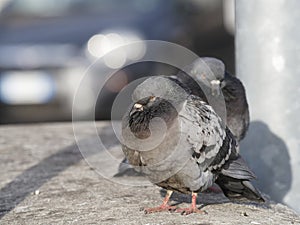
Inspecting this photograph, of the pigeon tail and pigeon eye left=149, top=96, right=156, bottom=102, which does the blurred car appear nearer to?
the pigeon tail

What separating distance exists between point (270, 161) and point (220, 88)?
1.87 ft

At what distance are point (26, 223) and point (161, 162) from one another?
817 millimetres

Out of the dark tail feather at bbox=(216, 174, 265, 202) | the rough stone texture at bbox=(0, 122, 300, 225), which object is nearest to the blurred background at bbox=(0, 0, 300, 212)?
the rough stone texture at bbox=(0, 122, 300, 225)

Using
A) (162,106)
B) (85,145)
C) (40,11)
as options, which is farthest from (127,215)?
(40,11)

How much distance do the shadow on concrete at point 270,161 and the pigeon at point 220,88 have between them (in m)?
0.11

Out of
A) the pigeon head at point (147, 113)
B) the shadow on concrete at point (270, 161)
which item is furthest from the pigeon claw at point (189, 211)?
the shadow on concrete at point (270, 161)

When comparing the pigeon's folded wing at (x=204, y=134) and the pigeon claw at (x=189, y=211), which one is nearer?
the pigeon's folded wing at (x=204, y=134)

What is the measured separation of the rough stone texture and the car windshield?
4.13 m

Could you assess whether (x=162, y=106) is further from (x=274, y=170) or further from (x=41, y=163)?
(x=41, y=163)

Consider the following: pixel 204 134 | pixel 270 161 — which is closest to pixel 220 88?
pixel 270 161

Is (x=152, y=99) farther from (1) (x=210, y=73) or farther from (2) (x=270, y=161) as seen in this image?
(2) (x=270, y=161)

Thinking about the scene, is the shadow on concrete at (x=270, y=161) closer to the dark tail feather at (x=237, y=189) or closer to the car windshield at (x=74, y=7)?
the dark tail feather at (x=237, y=189)

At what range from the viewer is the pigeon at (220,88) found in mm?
5000

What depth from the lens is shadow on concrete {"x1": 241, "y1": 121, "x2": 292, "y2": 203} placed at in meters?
4.95
